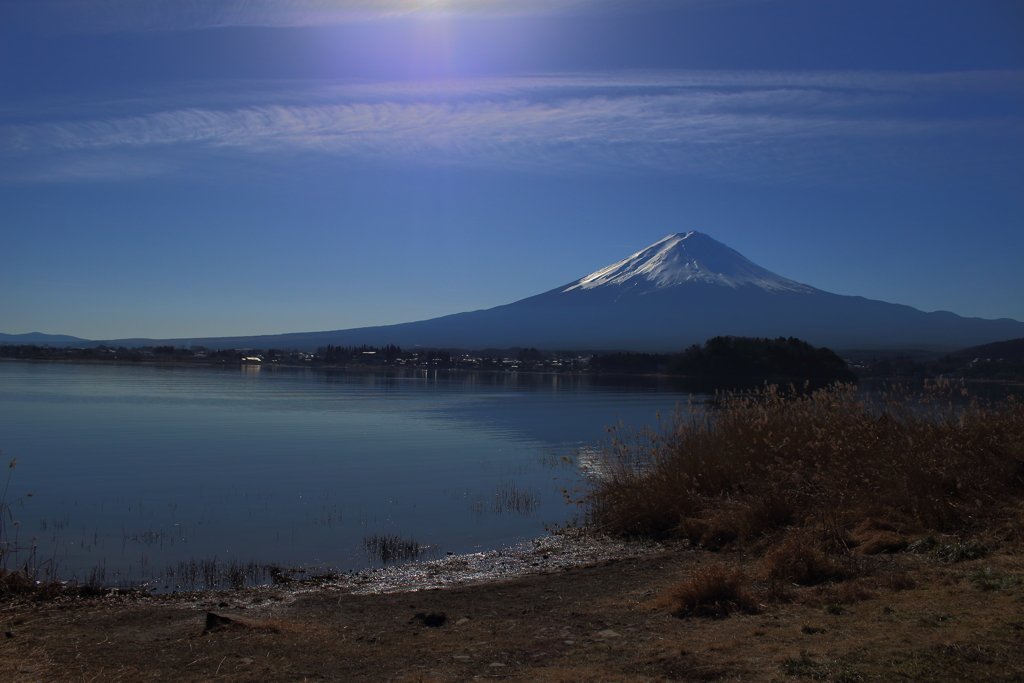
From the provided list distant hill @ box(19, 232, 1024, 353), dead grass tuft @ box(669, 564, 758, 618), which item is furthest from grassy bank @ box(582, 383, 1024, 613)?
distant hill @ box(19, 232, 1024, 353)

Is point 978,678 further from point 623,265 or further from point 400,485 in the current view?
point 623,265

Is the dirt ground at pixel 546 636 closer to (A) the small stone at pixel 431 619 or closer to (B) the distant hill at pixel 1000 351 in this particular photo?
(A) the small stone at pixel 431 619

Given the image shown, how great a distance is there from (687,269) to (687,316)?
96.9ft

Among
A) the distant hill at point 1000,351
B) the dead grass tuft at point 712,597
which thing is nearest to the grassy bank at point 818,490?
the dead grass tuft at point 712,597

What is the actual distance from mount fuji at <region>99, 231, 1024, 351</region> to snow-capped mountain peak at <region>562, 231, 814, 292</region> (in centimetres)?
26

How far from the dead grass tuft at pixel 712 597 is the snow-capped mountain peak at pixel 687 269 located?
161 m

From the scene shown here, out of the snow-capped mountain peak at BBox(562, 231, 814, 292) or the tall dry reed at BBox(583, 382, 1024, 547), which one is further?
the snow-capped mountain peak at BBox(562, 231, 814, 292)

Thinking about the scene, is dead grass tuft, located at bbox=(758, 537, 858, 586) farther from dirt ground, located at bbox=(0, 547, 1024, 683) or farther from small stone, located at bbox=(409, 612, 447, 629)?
small stone, located at bbox=(409, 612, 447, 629)

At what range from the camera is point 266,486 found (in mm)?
13359

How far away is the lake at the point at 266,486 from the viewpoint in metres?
8.80

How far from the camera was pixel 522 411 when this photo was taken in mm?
32750

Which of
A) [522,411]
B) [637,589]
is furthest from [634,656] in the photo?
[522,411]

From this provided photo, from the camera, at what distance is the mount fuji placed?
133500 millimetres

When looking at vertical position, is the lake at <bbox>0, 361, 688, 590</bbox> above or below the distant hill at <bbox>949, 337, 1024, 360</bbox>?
below
